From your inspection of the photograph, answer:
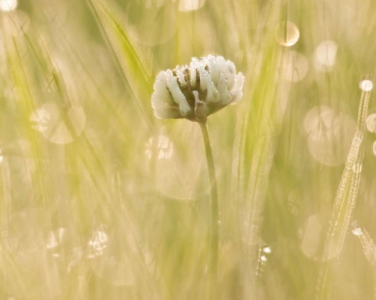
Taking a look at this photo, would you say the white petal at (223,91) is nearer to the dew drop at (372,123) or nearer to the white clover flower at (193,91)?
the white clover flower at (193,91)

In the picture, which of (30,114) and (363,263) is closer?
(363,263)

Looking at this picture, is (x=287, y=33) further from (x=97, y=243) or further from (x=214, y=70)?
(x=97, y=243)

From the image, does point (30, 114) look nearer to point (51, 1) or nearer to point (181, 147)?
point (181, 147)

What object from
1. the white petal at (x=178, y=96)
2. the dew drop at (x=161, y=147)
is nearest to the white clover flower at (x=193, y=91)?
the white petal at (x=178, y=96)

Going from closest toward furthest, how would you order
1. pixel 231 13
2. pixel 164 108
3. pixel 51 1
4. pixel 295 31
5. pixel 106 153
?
1. pixel 164 108
2. pixel 106 153
3. pixel 295 31
4. pixel 231 13
5. pixel 51 1

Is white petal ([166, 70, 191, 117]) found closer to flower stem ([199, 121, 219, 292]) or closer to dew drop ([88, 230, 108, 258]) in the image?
flower stem ([199, 121, 219, 292])

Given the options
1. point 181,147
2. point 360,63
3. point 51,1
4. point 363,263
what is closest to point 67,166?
point 181,147

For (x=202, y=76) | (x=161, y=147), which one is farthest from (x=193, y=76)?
(x=161, y=147)
